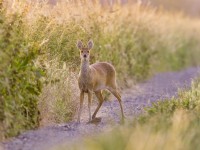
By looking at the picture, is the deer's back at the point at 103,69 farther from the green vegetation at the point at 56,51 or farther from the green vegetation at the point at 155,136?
the green vegetation at the point at 155,136

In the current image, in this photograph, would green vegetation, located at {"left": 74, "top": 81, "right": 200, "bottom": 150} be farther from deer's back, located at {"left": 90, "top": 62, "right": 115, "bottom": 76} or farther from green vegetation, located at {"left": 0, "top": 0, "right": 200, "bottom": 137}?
deer's back, located at {"left": 90, "top": 62, "right": 115, "bottom": 76}

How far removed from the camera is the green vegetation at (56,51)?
10680 millimetres

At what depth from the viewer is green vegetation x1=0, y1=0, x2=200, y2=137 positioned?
10.7 m

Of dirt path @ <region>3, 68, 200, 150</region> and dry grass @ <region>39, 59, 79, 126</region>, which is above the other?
dry grass @ <region>39, 59, 79, 126</region>

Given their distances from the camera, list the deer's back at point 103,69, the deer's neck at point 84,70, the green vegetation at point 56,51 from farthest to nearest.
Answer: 1. the deer's back at point 103,69
2. the deer's neck at point 84,70
3. the green vegetation at point 56,51

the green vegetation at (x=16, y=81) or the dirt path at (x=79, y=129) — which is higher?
the green vegetation at (x=16, y=81)

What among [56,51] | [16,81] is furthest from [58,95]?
[16,81]

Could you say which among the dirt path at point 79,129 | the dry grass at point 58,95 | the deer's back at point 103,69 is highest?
the deer's back at point 103,69

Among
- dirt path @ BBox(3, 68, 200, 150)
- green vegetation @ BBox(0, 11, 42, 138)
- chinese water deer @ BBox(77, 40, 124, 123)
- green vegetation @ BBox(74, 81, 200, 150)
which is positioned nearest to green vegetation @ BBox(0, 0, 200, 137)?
green vegetation @ BBox(0, 11, 42, 138)

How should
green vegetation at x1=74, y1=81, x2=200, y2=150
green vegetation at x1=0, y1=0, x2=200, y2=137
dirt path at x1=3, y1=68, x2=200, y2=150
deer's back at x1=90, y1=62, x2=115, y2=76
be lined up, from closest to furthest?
1. green vegetation at x1=74, y1=81, x2=200, y2=150
2. dirt path at x1=3, y1=68, x2=200, y2=150
3. green vegetation at x1=0, y1=0, x2=200, y2=137
4. deer's back at x1=90, y1=62, x2=115, y2=76

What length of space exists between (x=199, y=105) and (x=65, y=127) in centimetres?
222

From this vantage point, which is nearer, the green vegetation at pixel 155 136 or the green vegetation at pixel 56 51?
the green vegetation at pixel 155 136

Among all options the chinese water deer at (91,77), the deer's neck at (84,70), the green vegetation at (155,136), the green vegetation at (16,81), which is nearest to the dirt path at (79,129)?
the green vegetation at (16,81)

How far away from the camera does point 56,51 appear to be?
14062mm
